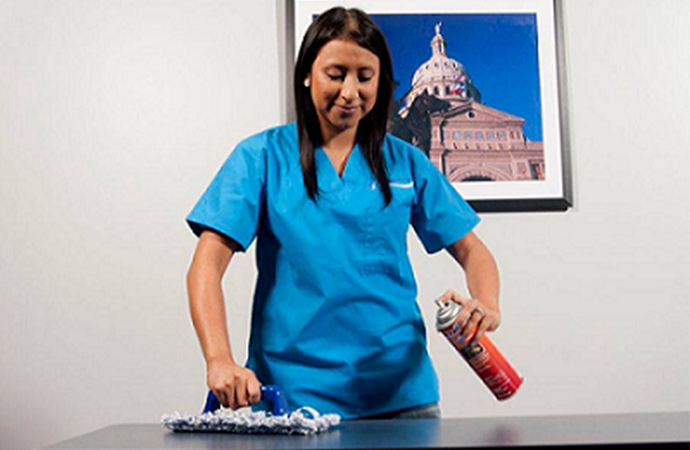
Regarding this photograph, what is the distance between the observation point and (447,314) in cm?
117

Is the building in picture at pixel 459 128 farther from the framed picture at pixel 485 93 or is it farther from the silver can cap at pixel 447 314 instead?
the silver can cap at pixel 447 314

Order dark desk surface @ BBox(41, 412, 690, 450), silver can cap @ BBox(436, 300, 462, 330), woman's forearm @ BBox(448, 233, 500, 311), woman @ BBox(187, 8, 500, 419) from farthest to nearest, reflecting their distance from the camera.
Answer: woman's forearm @ BBox(448, 233, 500, 311) → woman @ BBox(187, 8, 500, 419) → silver can cap @ BBox(436, 300, 462, 330) → dark desk surface @ BBox(41, 412, 690, 450)

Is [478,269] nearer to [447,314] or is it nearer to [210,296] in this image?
[447,314]

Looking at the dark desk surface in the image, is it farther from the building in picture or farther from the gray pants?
the building in picture

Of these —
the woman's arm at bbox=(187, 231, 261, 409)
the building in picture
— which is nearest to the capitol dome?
the building in picture

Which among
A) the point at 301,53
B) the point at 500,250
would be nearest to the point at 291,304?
the point at 301,53

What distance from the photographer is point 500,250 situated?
2.48 m

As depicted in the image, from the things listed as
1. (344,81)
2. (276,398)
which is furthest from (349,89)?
(276,398)

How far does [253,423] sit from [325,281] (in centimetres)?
32

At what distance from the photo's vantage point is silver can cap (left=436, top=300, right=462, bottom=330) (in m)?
1.17

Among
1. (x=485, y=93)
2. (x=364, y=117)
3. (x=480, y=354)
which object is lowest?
(x=480, y=354)

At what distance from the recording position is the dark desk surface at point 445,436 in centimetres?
91

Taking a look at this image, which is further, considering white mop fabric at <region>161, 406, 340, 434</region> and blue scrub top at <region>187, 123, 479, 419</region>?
blue scrub top at <region>187, 123, 479, 419</region>

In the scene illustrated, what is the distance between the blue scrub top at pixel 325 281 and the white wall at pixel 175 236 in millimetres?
1046
